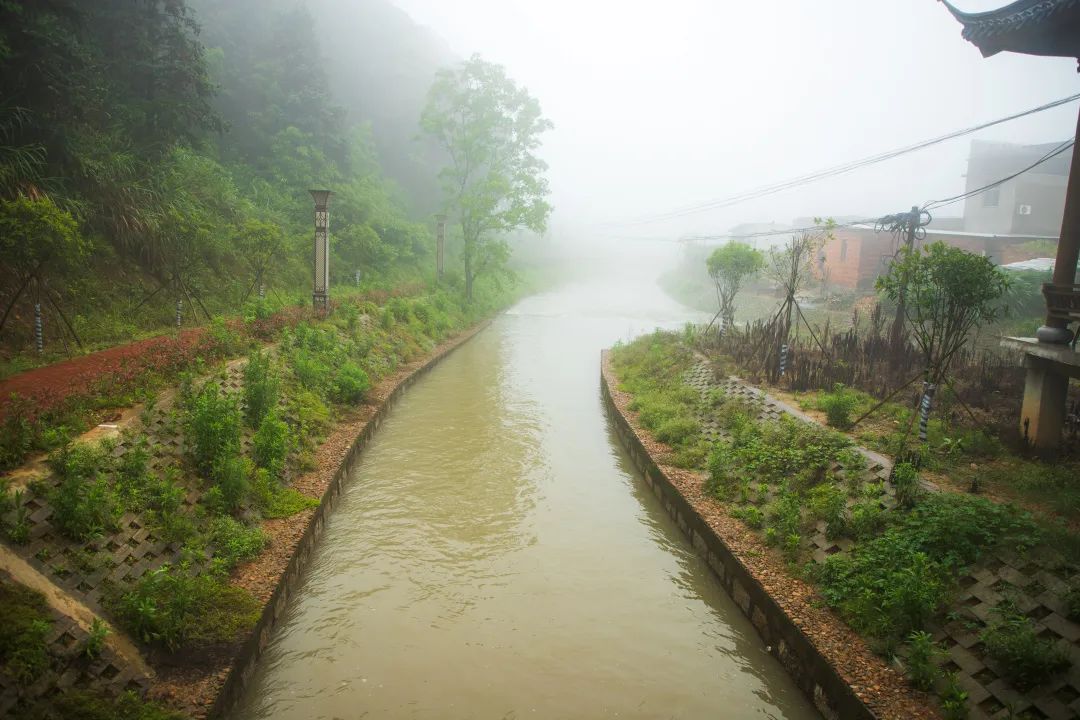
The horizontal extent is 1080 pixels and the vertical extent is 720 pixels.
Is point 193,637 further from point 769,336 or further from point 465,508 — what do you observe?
point 769,336

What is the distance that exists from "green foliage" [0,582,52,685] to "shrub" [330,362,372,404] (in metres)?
7.54

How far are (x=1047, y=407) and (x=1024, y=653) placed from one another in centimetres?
561

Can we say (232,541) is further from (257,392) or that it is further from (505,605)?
(257,392)

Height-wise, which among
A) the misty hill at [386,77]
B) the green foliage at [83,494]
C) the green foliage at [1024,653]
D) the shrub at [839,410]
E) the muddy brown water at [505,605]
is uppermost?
the misty hill at [386,77]

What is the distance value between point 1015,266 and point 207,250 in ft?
99.3

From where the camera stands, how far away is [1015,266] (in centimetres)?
2402

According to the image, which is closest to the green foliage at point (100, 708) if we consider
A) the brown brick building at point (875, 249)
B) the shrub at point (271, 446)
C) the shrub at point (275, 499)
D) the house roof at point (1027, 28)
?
the shrub at point (275, 499)

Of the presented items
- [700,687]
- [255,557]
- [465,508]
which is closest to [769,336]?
[465,508]

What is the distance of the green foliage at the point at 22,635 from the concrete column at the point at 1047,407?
11304 mm

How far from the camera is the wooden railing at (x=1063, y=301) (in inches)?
315

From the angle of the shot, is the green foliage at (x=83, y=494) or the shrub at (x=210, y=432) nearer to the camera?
the green foliage at (x=83, y=494)

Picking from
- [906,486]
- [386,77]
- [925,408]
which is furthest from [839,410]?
[386,77]

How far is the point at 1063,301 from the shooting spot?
26.8 ft

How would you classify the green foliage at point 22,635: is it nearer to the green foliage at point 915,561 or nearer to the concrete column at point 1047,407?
the green foliage at point 915,561
